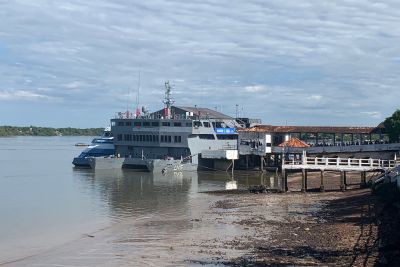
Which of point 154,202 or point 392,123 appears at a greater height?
point 392,123

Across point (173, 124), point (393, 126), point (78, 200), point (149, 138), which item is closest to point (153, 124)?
point (149, 138)

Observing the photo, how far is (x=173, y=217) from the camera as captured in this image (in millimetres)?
37531

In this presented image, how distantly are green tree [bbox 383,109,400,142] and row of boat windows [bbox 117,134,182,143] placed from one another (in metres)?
28.3

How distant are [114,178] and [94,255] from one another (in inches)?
1756

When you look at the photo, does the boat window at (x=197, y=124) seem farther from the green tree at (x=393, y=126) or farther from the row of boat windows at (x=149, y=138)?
the green tree at (x=393, y=126)

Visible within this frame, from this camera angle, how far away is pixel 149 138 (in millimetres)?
87062

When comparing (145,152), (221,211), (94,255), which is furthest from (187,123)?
(94,255)

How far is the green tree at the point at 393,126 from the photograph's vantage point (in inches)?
2758

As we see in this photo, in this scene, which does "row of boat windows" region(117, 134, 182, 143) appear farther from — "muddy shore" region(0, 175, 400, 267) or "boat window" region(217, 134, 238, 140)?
"muddy shore" region(0, 175, 400, 267)

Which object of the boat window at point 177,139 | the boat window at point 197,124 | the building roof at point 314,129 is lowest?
the boat window at point 177,139

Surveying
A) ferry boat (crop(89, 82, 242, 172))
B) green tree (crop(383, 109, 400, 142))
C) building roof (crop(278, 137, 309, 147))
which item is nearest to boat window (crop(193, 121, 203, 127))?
ferry boat (crop(89, 82, 242, 172))

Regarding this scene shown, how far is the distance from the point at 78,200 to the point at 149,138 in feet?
127

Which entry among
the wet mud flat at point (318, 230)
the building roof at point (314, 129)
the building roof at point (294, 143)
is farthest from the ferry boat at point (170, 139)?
the wet mud flat at point (318, 230)

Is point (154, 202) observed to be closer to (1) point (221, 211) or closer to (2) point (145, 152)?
(1) point (221, 211)
